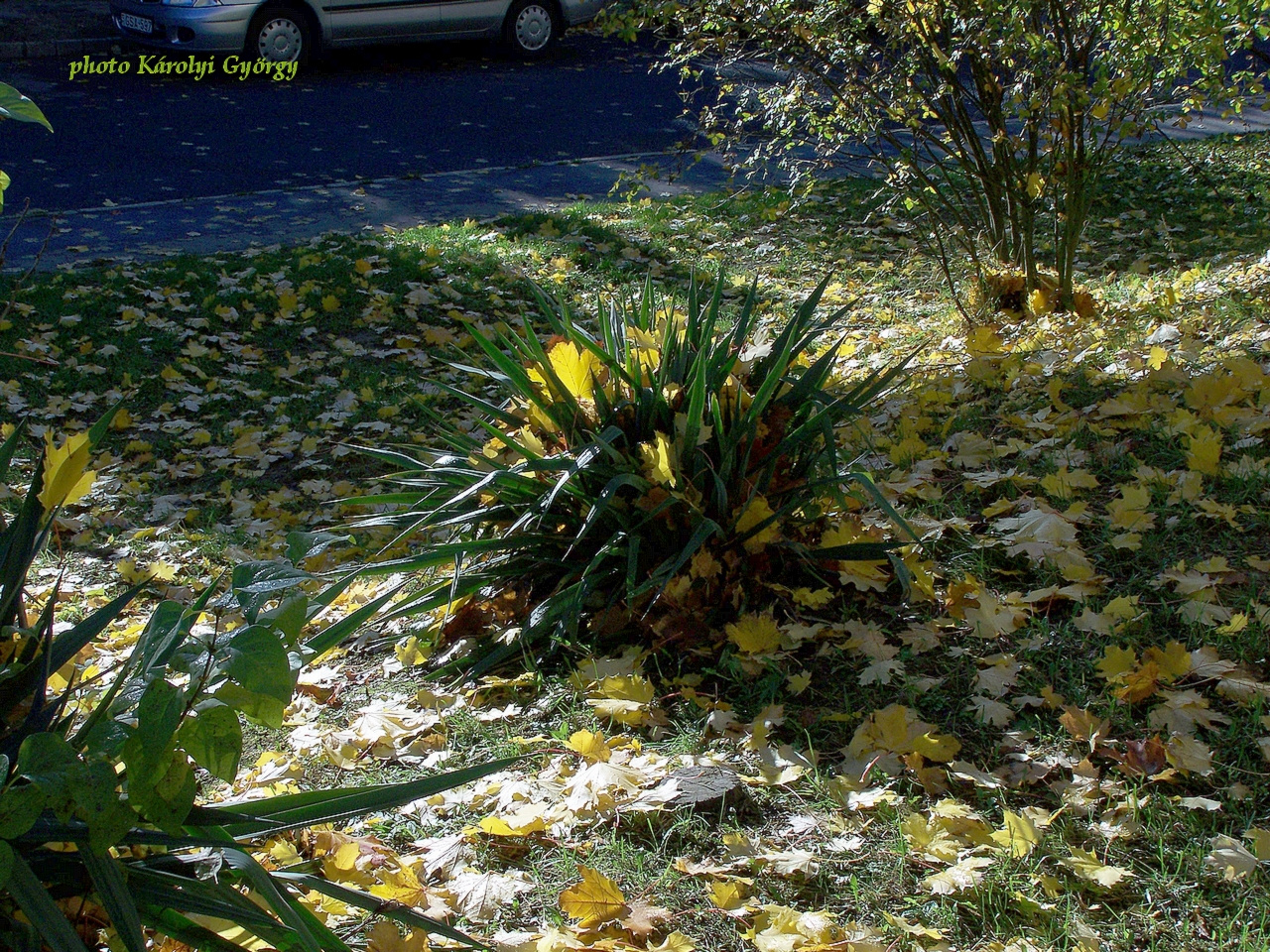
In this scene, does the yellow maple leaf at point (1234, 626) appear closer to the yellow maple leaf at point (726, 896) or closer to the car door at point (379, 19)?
the yellow maple leaf at point (726, 896)

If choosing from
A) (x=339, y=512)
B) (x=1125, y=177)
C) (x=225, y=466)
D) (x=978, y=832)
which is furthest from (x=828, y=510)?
(x=1125, y=177)

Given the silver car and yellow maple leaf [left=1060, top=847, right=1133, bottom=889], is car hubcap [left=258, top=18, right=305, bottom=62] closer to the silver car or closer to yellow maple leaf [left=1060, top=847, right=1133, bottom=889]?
the silver car

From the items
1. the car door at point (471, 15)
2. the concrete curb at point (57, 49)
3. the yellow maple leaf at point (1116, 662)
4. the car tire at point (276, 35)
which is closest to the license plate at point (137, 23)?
the concrete curb at point (57, 49)

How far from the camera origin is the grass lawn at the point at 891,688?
195 centimetres

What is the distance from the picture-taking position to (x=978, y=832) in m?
2.06

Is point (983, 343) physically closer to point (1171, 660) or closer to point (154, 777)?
point (1171, 660)

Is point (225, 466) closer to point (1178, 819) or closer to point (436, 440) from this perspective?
point (436, 440)

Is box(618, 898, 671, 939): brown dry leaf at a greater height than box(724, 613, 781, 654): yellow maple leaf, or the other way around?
box(724, 613, 781, 654): yellow maple leaf

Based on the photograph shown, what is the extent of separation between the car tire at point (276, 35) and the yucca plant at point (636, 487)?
11032 mm

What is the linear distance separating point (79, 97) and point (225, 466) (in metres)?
8.39

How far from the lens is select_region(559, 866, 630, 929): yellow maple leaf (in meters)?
1.88

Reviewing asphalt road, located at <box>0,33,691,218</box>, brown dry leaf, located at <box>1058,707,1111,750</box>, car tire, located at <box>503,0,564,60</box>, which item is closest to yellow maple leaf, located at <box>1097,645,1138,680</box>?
brown dry leaf, located at <box>1058,707,1111,750</box>

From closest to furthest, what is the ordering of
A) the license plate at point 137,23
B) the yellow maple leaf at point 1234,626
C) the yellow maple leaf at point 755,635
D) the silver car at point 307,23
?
1. the yellow maple leaf at point 1234,626
2. the yellow maple leaf at point 755,635
3. the silver car at point 307,23
4. the license plate at point 137,23

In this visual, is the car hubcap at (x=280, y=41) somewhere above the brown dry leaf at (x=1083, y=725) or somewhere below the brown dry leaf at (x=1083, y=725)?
above
